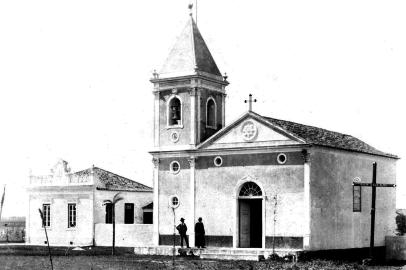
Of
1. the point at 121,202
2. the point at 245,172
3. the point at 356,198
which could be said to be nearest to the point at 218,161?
the point at 245,172

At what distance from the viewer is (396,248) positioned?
107ft

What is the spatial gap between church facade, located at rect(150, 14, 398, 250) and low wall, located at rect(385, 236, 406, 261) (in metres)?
0.42

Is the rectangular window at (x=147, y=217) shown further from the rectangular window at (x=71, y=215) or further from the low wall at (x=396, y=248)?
the low wall at (x=396, y=248)

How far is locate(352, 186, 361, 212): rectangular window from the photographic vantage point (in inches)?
1213

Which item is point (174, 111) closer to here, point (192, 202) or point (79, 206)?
point (192, 202)

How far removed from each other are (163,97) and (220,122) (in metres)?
2.94

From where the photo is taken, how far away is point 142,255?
97.4ft

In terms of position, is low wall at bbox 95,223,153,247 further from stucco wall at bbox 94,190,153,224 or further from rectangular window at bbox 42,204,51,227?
rectangular window at bbox 42,204,51,227

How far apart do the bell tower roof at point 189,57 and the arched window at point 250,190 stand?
550 cm

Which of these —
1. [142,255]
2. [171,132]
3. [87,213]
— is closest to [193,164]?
[171,132]

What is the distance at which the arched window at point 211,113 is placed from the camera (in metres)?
32.0

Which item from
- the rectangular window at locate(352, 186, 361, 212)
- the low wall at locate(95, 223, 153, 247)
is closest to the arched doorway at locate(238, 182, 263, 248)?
the rectangular window at locate(352, 186, 361, 212)

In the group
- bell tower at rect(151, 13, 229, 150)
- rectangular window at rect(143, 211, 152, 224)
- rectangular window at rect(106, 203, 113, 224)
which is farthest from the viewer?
rectangular window at rect(143, 211, 152, 224)

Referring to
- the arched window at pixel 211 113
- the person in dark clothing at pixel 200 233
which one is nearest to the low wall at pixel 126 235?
the person in dark clothing at pixel 200 233
